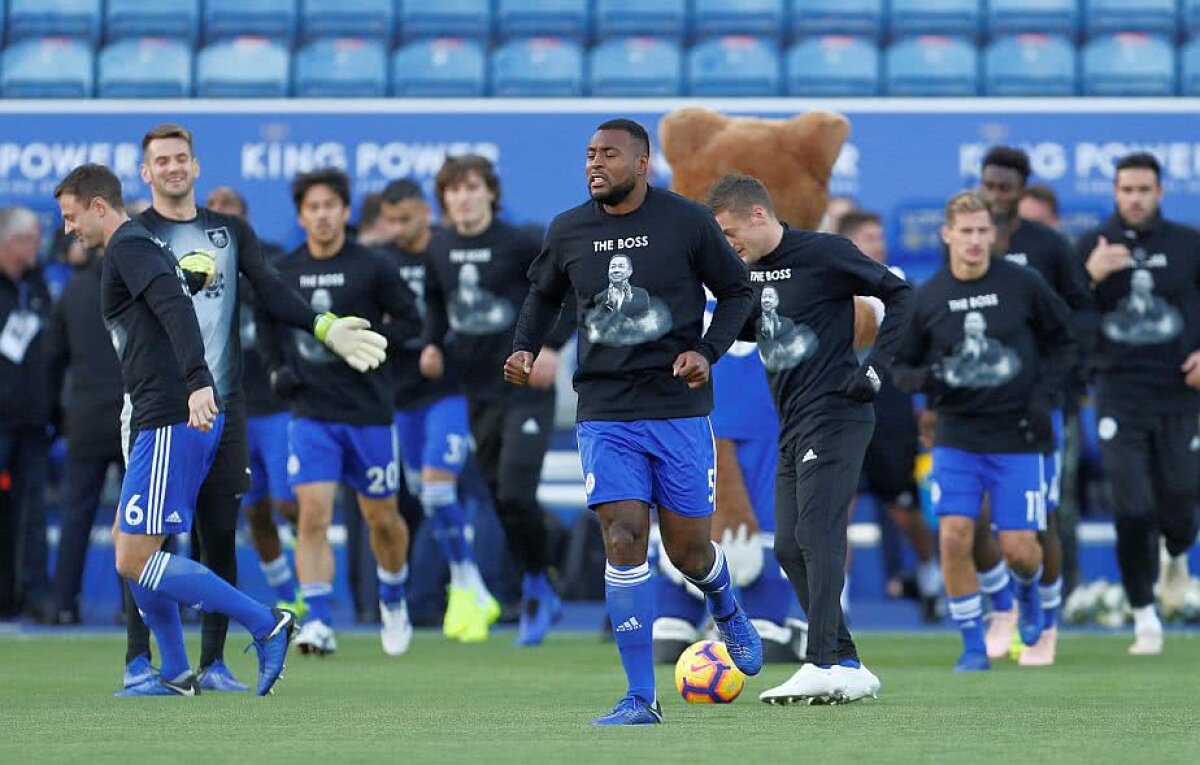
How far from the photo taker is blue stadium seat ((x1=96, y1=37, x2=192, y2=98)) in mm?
14703

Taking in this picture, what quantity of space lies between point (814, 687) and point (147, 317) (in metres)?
2.49

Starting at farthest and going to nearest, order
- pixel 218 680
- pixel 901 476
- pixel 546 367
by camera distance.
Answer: pixel 901 476, pixel 546 367, pixel 218 680

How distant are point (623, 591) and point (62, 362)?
6666 mm

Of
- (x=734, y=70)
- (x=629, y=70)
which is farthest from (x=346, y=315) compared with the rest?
(x=734, y=70)

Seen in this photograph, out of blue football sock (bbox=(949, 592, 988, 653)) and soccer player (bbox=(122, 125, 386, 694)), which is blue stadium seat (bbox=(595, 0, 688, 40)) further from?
soccer player (bbox=(122, 125, 386, 694))

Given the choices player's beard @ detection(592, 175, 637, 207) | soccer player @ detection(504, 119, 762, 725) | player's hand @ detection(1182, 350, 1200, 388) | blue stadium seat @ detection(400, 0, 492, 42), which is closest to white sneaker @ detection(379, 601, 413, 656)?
player's hand @ detection(1182, 350, 1200, 388)

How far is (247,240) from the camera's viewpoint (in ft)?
25.8

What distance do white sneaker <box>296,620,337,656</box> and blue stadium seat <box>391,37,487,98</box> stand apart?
5537mm

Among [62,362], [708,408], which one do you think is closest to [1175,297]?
[708,408]

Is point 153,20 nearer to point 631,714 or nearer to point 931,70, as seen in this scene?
point 931,70

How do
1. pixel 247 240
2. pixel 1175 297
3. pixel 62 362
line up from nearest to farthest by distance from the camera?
pixel 247 240 < pixel 1175 297 < pixel 62 362

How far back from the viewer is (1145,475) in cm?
1028

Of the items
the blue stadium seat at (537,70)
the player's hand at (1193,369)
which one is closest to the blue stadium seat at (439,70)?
the blue stadium seat at (537,70)

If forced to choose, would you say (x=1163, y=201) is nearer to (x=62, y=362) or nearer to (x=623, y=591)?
(x=62, y=362)
